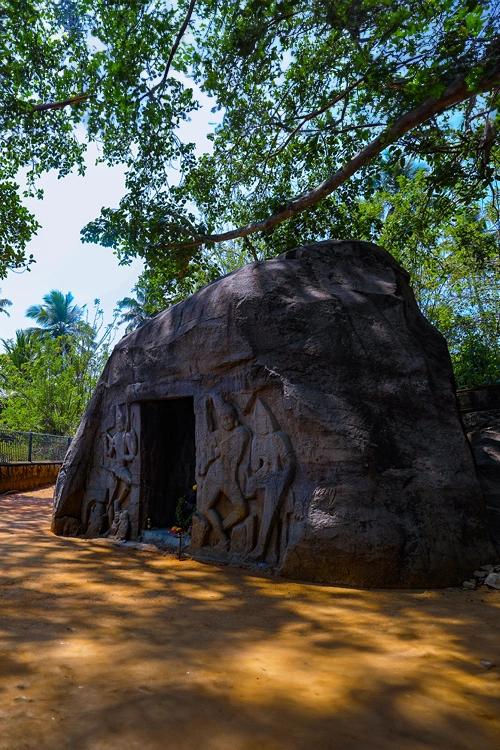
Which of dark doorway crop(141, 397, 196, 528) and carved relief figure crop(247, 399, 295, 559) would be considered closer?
carved relief figure crop(247, 399, 295, 559)

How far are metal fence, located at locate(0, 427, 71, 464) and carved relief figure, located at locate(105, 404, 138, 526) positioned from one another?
25.3 feet

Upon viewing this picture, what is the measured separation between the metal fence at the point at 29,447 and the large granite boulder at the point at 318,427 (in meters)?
8.69

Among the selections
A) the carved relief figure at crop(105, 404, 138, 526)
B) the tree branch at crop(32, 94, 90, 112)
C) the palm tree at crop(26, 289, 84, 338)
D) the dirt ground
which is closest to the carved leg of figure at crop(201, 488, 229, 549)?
the dirt ground

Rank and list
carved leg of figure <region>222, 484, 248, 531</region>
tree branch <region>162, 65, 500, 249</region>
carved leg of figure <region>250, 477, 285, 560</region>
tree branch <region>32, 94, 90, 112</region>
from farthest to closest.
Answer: tree branch <region>32, 94, 90, 112</region> → tree branch <region>162, 65, 500, 249</region> → carved leg of figure <region>222, 484, 248, 531</region> → carved leg of figure <region>250, 477, 285, 560</region>

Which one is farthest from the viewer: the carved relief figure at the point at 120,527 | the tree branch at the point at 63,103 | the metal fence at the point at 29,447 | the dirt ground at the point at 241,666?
the metal fence at the point at 29,447

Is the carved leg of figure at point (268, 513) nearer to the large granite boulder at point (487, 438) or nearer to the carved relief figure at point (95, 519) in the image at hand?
the large granite boulder at point (487, 438)

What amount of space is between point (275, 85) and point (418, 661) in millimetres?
9506

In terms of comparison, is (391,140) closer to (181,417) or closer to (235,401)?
(235,401)

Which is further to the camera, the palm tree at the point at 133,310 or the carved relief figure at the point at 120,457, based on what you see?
the palm tree at the point at 133,310

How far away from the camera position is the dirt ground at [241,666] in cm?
209

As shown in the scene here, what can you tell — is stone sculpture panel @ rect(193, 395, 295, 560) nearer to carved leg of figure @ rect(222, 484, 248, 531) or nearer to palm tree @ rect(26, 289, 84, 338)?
carved leg of figure @ rect(222, 484, 248, 531)

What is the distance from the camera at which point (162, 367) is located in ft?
23.8

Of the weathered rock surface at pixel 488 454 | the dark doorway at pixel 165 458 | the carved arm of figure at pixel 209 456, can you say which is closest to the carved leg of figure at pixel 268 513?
the carved arm of figure at pixel 209 456

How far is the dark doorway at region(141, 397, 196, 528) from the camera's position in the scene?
771cm
